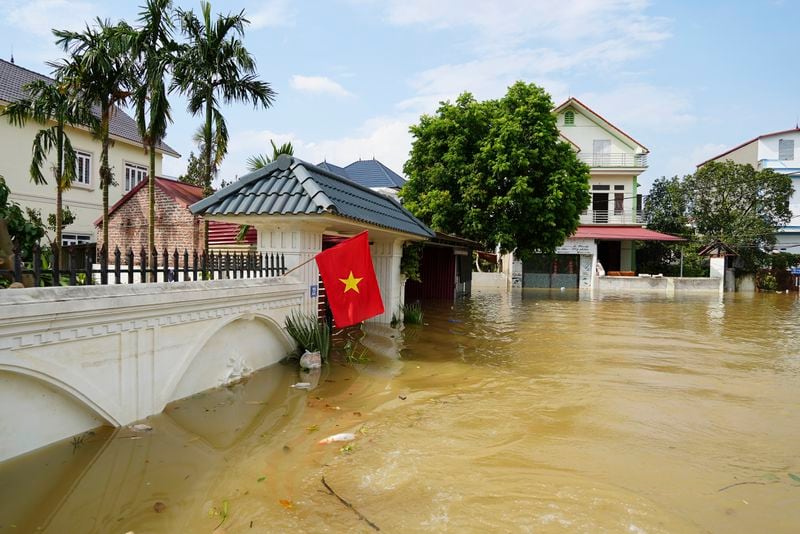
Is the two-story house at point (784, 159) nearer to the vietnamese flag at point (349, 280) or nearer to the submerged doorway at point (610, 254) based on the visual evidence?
the submerged doorway at point (610, 254)

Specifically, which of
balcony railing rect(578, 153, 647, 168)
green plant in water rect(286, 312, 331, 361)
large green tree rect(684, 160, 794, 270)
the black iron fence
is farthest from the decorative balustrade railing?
the black iron fence

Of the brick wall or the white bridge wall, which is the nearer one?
the white bridge wall

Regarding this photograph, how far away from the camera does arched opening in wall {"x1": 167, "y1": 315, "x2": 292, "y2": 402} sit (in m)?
5.86

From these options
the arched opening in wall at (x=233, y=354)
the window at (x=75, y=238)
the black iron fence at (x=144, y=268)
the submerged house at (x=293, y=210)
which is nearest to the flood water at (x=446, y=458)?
the arched opening in wall at (x=233, y=354)

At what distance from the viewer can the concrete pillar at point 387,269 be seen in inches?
476

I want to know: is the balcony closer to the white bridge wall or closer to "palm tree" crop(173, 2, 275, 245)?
"palm tree" crop(173, 2, 275, 245)

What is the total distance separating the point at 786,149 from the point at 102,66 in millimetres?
A: 46925

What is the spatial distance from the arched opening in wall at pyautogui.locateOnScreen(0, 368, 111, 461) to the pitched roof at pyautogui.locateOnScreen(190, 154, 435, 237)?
3725mm

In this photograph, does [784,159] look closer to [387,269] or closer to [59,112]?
[387,269]

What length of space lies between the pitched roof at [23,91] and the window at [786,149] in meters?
43.9

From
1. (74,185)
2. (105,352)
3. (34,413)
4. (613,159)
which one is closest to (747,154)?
(613,159)

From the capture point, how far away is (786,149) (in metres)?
40.4

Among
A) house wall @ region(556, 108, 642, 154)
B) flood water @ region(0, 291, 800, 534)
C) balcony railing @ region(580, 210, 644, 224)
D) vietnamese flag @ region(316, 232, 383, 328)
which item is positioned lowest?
flood water @ region(0, 291, 800, 534)

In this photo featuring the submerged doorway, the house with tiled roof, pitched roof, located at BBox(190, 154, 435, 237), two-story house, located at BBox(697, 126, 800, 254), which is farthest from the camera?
two-story house, located at BBox(697, 126, 800, 254)
